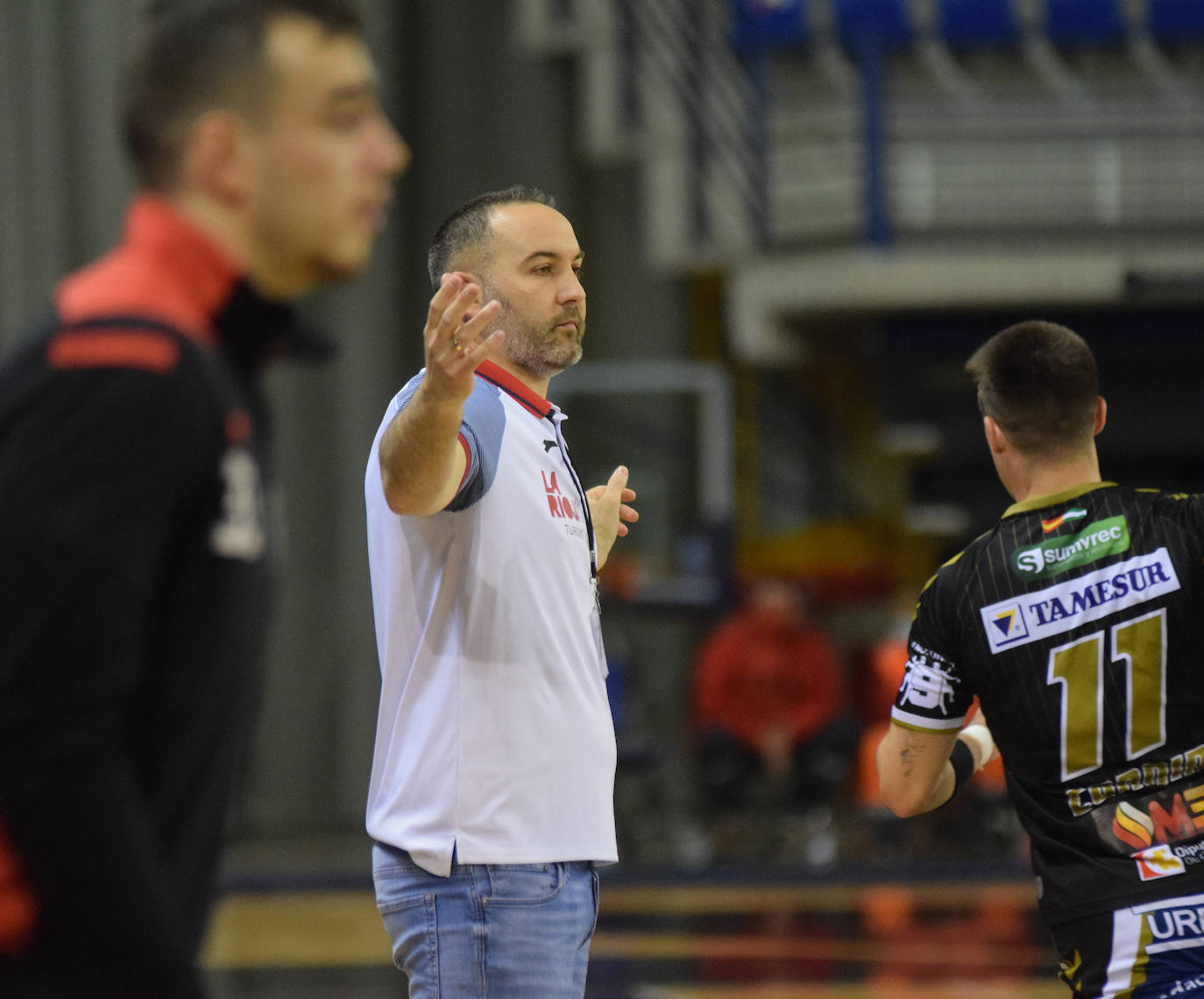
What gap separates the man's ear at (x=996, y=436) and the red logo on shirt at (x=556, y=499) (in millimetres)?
758

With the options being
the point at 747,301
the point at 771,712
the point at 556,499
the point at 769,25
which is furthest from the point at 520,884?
the point at 769,25

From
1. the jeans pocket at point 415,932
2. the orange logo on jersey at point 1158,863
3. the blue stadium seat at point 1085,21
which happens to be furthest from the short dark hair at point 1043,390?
the blue stadium seat at point 1085,21

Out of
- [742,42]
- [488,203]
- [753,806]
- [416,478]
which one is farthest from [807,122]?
[416,478]

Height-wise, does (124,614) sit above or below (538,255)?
below

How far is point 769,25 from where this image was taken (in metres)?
12.0

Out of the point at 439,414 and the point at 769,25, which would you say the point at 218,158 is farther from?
the point at 769,25

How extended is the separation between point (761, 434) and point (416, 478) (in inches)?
452

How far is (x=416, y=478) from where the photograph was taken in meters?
2.46

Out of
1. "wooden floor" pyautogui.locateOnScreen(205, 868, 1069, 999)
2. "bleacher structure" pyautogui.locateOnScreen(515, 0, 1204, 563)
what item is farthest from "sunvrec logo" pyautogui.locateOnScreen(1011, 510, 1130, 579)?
"bleacher structure" pyautogui.locateOnScreen(515, 0, 1204, 563)

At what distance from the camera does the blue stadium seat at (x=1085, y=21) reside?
11953 millimetres

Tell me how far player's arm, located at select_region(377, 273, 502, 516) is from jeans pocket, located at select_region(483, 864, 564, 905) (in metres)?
0.61

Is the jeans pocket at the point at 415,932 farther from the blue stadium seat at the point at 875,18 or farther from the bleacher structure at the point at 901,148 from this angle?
the blue stadium seat at the point at 875,18

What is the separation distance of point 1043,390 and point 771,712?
26.2 ft

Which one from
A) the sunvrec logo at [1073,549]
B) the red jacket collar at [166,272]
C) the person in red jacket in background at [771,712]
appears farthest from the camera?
the person in red jacket in background at [771,712]
